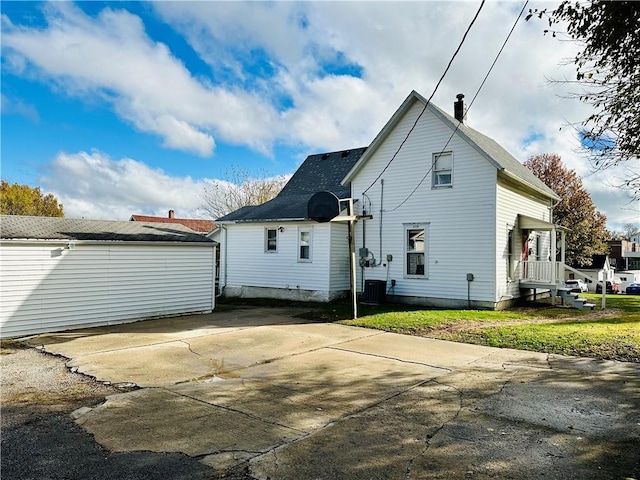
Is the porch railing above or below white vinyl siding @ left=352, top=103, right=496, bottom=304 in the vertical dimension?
below

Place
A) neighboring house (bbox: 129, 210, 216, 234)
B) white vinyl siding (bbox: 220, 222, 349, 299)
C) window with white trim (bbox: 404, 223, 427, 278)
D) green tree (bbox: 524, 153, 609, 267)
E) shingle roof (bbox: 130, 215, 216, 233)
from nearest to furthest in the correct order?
window with white trim (bbox: 404, 223, 427, 278) → white vinyl siding (bbox: 220, 222, 349, 299) → green tree (bbox: 524, 153, 609, 267) → shingle roof (bbox: 130, 215, 216, 233) → neighboring house (bbox: 129, 210, 216, 234)

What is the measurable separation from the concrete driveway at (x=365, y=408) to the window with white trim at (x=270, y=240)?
8.52m

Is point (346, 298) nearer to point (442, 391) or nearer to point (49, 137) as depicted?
point (442, 391)

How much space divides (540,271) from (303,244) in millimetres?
9108

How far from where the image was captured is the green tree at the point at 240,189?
35.3 metres

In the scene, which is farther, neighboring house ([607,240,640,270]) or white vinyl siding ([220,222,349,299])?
neighboring house ([607,240,640,270])

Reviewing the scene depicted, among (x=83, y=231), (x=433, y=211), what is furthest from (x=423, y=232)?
(x=83, y=231)

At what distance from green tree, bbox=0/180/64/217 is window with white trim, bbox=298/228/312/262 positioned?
117ft

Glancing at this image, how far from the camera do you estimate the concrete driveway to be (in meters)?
3.58

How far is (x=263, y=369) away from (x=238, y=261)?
1183cm

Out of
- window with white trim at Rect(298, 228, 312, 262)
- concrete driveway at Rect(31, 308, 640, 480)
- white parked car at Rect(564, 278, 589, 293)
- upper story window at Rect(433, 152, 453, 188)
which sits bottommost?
concrete driveway at Rect(31, 308, 640, 480)

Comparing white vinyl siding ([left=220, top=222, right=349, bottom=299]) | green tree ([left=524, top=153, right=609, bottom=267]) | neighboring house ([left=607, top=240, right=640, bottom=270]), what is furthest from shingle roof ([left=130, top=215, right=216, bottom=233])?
neighboring house ([left=607, top=240, right=640, bottom=270])

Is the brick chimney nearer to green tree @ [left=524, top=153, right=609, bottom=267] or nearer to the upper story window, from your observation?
the upper story window

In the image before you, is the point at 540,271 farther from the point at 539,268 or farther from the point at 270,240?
the point at 270,240
